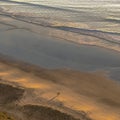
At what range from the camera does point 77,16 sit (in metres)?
26.8

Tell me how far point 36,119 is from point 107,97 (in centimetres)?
311

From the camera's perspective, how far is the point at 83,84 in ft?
46.2

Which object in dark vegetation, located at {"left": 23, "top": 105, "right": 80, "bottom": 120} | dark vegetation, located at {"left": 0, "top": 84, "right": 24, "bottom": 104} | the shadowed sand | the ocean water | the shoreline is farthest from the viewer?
the ocean water

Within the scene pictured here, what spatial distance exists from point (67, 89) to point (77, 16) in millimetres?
14096

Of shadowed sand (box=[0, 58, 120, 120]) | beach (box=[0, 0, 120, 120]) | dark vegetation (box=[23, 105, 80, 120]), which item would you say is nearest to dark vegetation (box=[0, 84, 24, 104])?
beach (box=[0, 0, 120, 120])

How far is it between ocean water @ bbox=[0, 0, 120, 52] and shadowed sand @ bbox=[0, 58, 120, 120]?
16.4 ft

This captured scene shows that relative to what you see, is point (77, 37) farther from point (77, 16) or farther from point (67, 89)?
point (67, 89)

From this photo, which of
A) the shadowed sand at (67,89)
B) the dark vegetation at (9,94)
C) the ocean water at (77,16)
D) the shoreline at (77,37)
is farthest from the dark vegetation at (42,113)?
the ocean water at (77,16)

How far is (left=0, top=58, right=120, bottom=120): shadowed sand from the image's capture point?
11.9 meters

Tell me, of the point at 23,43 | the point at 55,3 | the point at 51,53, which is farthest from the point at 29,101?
the point at 55,3

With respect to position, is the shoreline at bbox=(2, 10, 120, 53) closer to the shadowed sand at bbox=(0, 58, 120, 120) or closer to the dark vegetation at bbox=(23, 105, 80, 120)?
the shadowed sand at bbox=(0, 58, 120, 120)

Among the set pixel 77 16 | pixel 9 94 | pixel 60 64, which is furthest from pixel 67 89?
pixel 77 16

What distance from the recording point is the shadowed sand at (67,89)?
11.9 metres

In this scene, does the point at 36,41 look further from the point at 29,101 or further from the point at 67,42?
the point at 29,101
